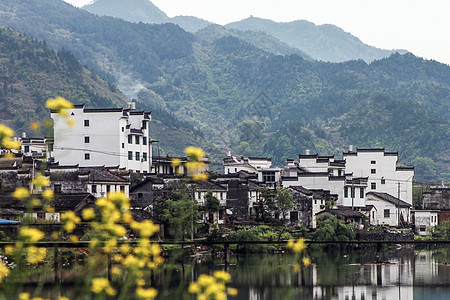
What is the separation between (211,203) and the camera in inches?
2280

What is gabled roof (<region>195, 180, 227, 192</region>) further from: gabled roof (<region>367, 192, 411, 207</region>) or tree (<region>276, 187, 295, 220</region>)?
gabled roof (<region>367, 192, 411, 207</region>)

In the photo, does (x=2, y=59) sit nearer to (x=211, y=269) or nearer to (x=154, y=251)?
(x=211, y=269)

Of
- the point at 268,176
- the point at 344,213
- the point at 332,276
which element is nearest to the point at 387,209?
the point at 344,213

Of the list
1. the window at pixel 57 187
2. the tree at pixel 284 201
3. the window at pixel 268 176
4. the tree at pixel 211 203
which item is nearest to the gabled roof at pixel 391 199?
the window at pixel 268 176

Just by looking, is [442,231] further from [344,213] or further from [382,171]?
[382,171]

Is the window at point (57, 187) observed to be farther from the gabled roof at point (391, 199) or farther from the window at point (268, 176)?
the gabled roof at point (391, 199)

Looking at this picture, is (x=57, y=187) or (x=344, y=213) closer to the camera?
(x=57, y=187)

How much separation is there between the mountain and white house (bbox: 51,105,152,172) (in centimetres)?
5493

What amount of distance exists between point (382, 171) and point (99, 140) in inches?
1060

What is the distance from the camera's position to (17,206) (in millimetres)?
51281

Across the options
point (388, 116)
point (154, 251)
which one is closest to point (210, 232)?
point (154, 251)

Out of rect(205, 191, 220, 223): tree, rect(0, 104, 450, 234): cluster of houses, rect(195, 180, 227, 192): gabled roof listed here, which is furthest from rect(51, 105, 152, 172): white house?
rect(205, 191, 220, 223): tree

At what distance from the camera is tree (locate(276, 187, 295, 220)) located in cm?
6309

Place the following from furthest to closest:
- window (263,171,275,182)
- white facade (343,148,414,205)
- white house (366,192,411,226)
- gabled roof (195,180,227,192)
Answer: white facade (343,148,414,205) → window (263,171,275,182) → white house (366,192,411,226) → gabled roof (195,180,227,192)
